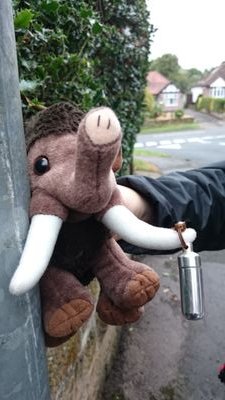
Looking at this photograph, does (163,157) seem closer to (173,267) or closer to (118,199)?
(173,267)

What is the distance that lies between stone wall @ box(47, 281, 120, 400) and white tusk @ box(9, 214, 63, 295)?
1.59m

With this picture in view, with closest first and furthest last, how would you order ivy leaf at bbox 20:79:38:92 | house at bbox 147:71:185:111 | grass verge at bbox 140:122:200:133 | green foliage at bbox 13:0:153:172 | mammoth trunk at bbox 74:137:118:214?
mammoth trunk at bbox 74:137:118:214 < ivy leaf at bbox 20:79:38:92 < green foliage at bbox 13:0:153:172 < grass verge at bbox 140:122:200:133 < house at bbox 147:71:185:111

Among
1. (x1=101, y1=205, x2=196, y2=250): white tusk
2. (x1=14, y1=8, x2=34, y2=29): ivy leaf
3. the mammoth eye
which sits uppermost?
(x1=14, y1=8, x2=34, y2=29): ivy leaf

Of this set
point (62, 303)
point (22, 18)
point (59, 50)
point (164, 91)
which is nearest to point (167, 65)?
point (164, 91)

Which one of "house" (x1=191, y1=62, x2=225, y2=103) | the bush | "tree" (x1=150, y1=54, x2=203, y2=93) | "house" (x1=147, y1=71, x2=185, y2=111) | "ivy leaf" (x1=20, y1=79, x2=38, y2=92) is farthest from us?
"tree" (x1=150, y1=54, x2=203, y2=93)

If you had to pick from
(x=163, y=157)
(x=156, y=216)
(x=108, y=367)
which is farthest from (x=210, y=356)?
(x=163, y=157)

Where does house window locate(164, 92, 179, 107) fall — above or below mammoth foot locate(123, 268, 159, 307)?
below

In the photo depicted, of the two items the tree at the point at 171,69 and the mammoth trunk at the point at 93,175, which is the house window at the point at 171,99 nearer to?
the tree at the point at 171,69

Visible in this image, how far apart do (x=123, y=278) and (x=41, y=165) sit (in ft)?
1.16

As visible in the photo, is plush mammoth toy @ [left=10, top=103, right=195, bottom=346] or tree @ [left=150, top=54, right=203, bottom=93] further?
tree @ [left=150, top=54, right=203, bottom=93]

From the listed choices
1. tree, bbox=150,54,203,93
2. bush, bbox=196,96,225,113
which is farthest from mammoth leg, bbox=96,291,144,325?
tree, bbox=150,54,203,93

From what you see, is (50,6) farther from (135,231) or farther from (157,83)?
(157,83)

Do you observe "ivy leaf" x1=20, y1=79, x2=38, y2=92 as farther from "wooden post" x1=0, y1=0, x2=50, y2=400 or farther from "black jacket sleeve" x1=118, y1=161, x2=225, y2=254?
"wooden post" x1=0, y1=0, x2=50, y2=400

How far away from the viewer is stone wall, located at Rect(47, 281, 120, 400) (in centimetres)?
229
